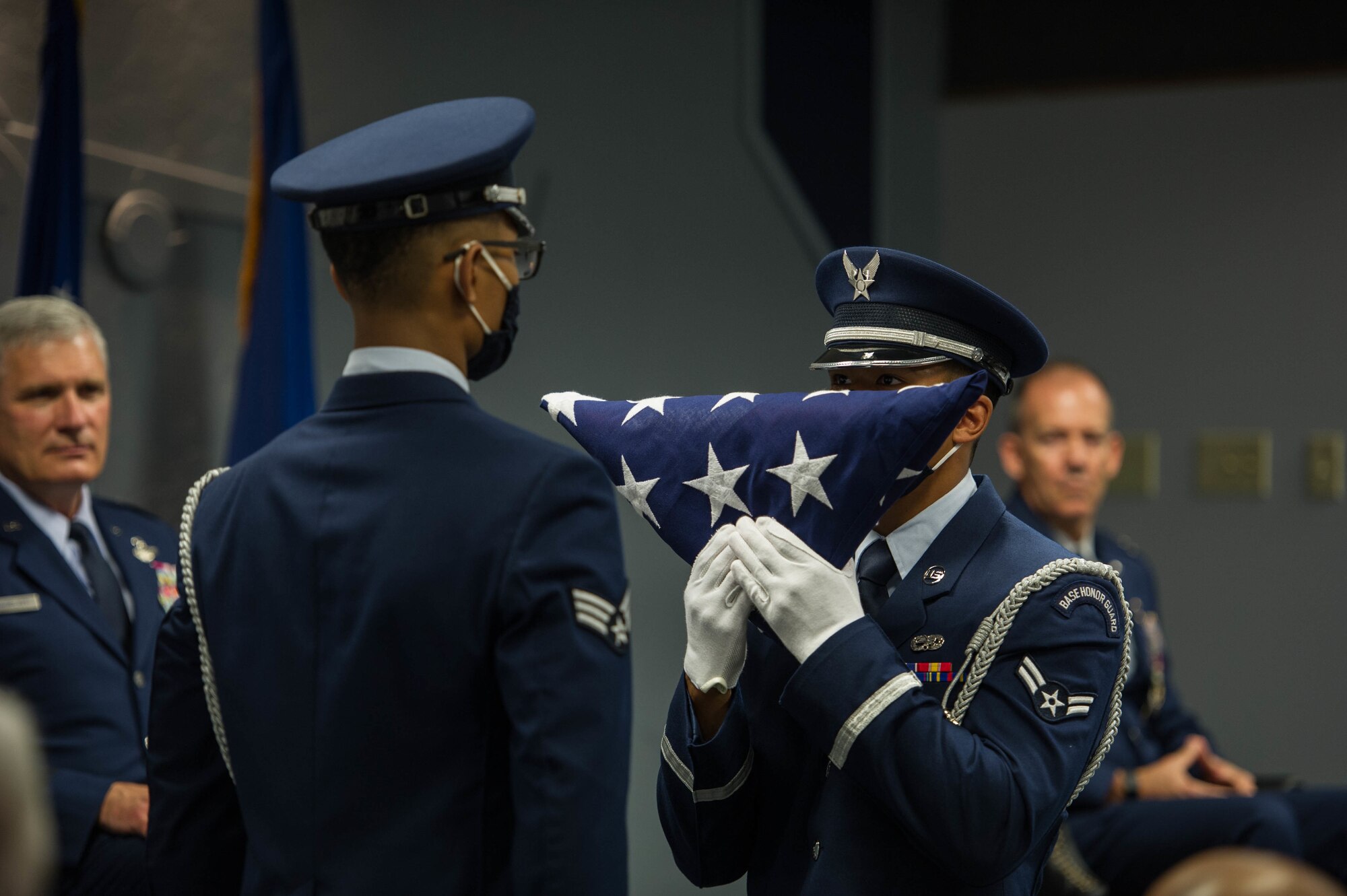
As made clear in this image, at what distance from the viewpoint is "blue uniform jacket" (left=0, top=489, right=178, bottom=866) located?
6.73ft

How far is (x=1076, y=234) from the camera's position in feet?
13.5

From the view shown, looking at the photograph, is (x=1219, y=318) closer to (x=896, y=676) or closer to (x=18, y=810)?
(x=896, y=676)

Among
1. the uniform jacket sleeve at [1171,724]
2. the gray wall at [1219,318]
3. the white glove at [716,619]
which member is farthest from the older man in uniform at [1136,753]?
the white glove at [716,619]

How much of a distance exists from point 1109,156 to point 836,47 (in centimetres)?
91

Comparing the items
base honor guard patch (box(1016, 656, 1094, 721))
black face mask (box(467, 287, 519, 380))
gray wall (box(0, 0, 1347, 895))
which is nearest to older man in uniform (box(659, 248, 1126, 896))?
base honor guard patch (box(1016, 656, 1094, 721))

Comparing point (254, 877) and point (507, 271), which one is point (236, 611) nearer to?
point (254, 877)

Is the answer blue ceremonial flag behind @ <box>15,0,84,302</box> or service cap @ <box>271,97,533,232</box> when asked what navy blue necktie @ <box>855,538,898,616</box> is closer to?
service cap @ <box>271,97,533,232</box>

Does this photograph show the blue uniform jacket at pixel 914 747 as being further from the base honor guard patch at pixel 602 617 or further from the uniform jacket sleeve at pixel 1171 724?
the uniform jacket sleeve at pixel 1171 724

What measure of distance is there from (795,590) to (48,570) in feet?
4.96

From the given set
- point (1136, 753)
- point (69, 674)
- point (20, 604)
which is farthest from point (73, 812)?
point (1136, 753)

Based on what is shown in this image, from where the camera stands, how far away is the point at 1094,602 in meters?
1.24

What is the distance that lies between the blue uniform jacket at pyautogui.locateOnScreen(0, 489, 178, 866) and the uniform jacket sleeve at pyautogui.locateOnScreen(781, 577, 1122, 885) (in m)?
1.38

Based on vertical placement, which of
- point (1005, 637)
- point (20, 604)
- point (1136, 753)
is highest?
point (1005, 637)

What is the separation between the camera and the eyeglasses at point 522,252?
121 cm
